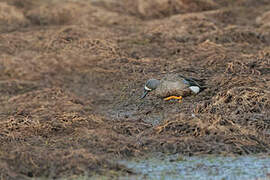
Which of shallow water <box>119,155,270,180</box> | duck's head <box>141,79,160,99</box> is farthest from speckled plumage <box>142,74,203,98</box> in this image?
shallow water <box>119,155,270,180</box>

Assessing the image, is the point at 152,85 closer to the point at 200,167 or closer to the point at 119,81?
the point at 119,81

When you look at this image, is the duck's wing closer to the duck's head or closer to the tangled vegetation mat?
the tangled vegetation mat

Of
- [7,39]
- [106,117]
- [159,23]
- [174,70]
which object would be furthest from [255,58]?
[7,39]

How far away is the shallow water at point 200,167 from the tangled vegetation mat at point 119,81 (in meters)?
0.18

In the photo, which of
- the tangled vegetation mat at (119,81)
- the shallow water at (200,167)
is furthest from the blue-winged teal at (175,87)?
the shallow water at (200,167)

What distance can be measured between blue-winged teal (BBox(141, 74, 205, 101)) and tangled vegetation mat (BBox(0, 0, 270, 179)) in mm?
144

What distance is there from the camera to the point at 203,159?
18.5 ft

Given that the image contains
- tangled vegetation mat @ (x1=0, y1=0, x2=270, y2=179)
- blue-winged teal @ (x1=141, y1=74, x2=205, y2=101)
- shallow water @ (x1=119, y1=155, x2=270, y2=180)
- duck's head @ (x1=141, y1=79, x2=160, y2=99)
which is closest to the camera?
shallow water @ (x1=119, y1=155, x2=270, y2=180)

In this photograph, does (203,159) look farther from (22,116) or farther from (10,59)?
(10,59)

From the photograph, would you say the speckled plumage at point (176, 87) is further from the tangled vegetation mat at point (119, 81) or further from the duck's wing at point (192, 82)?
the tangled vegetation mat at point (119, 81)

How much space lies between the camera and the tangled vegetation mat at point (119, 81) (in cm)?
590

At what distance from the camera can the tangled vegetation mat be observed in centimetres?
590

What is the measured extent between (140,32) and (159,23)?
0.96 metres

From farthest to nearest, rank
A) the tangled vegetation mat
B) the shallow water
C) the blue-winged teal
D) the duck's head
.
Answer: the duck's head
the blue-winged teal
the tangled vegetation mat
the shallow water
